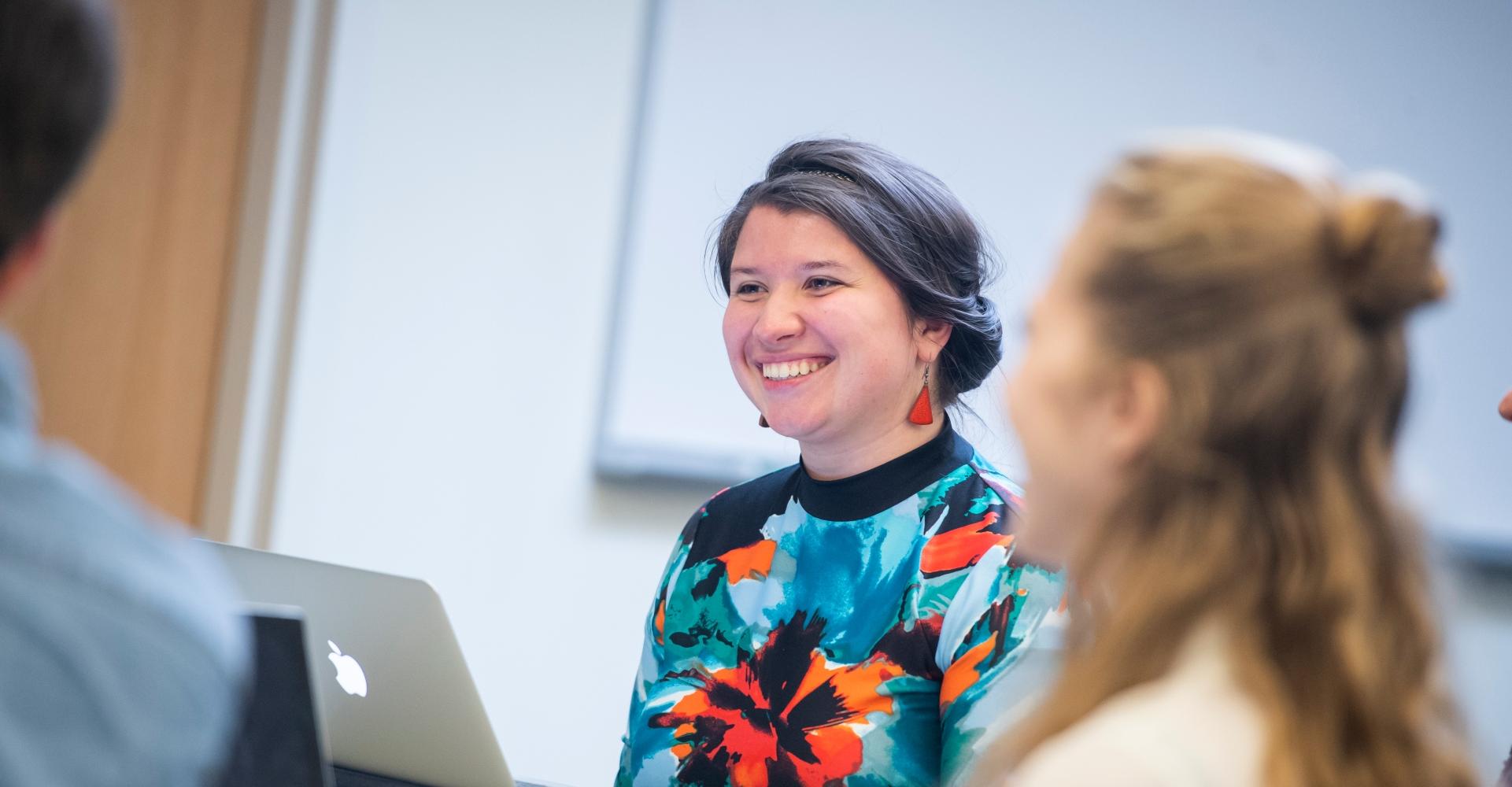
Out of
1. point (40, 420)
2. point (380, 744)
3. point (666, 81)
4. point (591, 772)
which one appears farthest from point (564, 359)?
point (380, 744)

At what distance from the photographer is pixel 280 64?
9.51ft

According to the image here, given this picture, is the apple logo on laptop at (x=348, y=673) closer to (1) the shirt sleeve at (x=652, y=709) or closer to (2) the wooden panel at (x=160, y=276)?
(1) the shirt sleeve at (x=652, y=709)

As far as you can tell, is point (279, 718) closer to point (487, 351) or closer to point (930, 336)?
point (930, 336)

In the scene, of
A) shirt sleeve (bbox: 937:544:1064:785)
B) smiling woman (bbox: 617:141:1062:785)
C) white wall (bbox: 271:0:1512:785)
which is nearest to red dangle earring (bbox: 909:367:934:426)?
smiling woman (bbox: 617:141:1062:785)

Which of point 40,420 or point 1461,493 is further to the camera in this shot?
point 40,420

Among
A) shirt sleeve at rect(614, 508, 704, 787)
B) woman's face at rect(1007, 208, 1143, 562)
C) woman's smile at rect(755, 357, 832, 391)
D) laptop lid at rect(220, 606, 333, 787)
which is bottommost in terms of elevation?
shirt sleeve at rect(614, 508, 704, 787)

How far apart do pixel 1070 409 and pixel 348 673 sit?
829 millimetres

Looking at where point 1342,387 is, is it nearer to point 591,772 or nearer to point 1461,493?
point 1461,493

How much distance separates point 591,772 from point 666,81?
1.45 m

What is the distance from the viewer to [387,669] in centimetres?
126

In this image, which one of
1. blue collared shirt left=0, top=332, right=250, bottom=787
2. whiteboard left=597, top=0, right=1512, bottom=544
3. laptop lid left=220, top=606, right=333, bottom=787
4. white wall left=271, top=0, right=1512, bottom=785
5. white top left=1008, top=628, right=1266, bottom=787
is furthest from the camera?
white wall left=271, top=0, right=1512, bottom=785

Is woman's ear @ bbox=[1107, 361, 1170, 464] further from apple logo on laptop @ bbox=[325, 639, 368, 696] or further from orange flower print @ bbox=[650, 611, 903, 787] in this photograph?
apple logo on laptop @ bbox=[325, 639, 368, 696]

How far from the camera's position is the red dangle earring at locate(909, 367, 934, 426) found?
1.58 m

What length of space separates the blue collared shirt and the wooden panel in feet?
8.36
